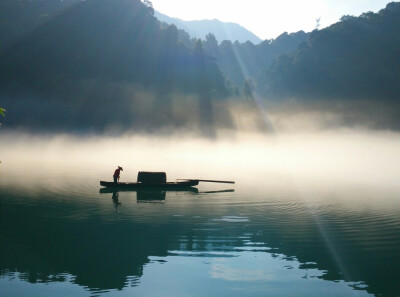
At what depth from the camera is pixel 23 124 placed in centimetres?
16162

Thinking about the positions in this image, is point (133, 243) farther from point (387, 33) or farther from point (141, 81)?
point (387, 33)

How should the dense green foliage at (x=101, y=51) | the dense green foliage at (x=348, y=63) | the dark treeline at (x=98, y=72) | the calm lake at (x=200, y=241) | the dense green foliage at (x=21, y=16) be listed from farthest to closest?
the dense green foliage at (x=348, y=63), the dense green foliage at (x=21, y=16), the dark treeline at (x=98, y=72), the dense green foliage at (x=101, y=51), the calm lake at (x=200, y=241)

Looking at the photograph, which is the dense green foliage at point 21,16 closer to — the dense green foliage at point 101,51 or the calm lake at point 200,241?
the dense green foliage at point 101,51

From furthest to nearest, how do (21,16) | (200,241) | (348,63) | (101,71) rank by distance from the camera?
(348,63) < (21,16) < (101,71) < (200,241)

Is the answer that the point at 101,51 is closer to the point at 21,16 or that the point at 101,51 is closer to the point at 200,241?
the point at 21,16

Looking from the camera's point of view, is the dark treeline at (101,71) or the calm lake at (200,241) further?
the dark treeline at (101,71)

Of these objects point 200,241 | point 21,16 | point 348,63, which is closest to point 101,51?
point 21,16

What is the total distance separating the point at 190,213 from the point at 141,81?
130767mm

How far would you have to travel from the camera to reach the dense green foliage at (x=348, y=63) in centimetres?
18338

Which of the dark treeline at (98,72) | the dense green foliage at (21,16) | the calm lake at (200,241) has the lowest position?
the calm lake at (200,241)

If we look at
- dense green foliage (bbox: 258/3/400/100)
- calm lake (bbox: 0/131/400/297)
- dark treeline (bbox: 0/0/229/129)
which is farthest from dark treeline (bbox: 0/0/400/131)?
calm lake (bbox: 0/131/400/297)

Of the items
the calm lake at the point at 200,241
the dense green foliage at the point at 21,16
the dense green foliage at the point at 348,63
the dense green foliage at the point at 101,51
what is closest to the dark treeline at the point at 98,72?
the dense green foliage at the point at 101,51

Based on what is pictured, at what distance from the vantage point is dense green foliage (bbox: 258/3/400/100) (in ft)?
602

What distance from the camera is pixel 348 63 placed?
618ft
